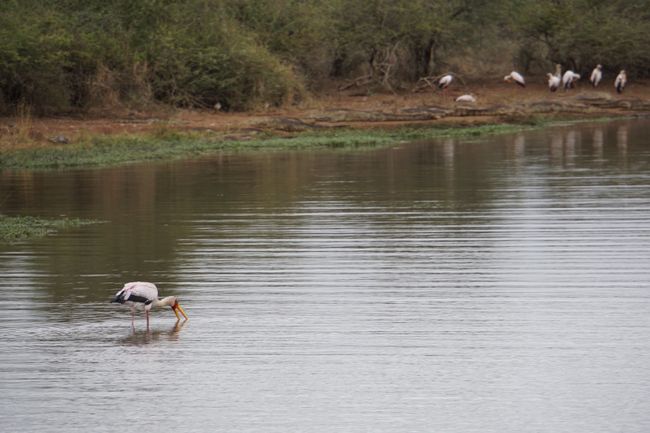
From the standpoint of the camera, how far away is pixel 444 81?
35.7 m

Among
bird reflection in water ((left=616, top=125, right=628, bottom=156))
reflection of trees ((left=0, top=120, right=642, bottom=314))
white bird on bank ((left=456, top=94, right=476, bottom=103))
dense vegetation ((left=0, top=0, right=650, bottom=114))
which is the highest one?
dense vegetation ((left=0, top=0, right=650, bottom=114))

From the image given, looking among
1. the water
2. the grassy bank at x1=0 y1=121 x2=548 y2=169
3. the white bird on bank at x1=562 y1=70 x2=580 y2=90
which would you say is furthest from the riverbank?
the water

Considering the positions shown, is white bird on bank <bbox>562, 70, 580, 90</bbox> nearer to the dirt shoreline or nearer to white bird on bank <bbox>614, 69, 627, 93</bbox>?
the dirt shoreline

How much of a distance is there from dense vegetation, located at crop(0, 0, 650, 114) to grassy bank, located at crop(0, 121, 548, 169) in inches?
140

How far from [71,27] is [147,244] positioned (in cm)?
1797

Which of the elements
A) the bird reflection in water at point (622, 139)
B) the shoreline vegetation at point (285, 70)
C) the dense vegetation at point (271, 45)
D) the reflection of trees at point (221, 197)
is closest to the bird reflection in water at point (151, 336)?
the reflection of trees at point (221, 197)

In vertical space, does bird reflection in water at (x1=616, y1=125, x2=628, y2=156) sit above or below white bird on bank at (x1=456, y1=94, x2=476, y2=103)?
below

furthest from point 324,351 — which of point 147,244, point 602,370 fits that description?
point 147,244

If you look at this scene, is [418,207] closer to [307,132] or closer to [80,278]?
[80,278]

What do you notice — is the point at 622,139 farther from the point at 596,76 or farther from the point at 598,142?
the point at 596,76

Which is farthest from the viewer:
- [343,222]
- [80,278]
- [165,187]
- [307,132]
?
[307,132]

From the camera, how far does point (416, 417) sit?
22.2 feet

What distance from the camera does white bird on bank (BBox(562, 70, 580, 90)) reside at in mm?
36844

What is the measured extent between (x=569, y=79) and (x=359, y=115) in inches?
363
